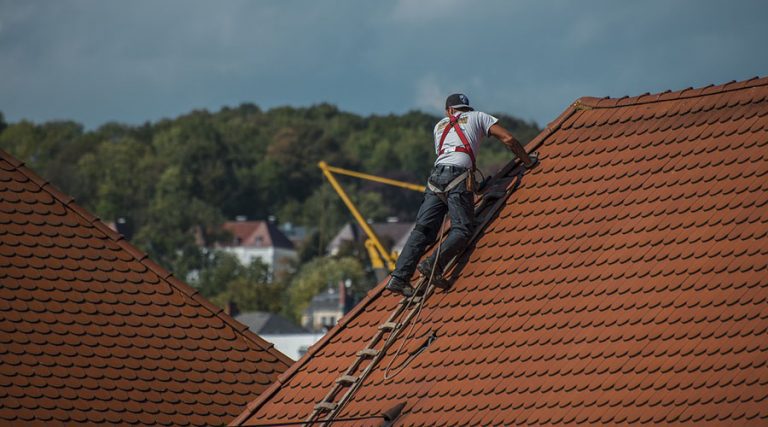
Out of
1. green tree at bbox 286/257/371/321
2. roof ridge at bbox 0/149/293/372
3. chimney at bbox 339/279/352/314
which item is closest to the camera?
roof ridge at bbox 0/149/293/372

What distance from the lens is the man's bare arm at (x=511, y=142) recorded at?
16.7 meters

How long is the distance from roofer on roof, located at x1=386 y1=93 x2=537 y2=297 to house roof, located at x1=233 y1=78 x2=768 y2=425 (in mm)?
301

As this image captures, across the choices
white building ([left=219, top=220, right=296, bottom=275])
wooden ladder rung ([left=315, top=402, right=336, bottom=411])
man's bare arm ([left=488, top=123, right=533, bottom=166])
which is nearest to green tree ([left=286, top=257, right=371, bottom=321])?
white building ([left=219, top=220, right=296, bottom=275])

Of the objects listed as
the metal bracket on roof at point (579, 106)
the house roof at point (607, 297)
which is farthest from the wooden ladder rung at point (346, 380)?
the metal bracket on roof at point (579, 106)

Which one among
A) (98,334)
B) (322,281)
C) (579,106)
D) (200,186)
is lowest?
(98,334)

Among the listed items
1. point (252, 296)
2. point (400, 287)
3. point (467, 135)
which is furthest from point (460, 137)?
point (252, 296)

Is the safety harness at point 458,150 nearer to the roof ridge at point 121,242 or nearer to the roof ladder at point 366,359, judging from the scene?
the roof ladder at point 366,359

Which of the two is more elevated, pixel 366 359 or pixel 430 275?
pixel 430 275

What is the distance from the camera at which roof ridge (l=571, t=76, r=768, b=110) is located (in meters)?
16.0

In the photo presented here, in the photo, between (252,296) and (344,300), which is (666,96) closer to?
(344,300)

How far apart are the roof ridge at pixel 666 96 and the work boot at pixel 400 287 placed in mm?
2756

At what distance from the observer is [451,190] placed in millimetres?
16750

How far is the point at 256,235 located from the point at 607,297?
175 meters

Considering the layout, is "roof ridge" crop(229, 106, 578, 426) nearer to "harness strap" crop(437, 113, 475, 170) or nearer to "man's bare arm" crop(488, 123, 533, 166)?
"man's bare arm" crop(488, 123, 533, 166)
